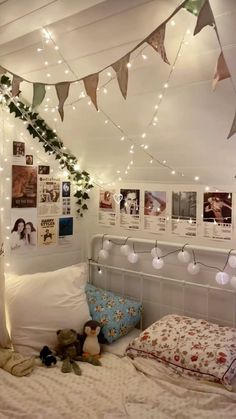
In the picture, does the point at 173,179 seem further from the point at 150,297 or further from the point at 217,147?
the point at 150,297

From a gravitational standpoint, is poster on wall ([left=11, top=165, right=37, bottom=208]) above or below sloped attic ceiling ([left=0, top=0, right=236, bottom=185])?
below

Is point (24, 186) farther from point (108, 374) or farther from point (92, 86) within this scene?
point (108, 374)

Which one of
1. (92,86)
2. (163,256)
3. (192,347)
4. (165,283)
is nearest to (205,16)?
(92,86)

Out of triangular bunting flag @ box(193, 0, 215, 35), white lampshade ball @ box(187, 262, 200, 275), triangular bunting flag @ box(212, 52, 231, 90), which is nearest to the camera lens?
triangular bunting flag @ box(193, 0, 215, 35)

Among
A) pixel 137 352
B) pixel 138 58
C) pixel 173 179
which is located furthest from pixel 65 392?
pixel 138 58

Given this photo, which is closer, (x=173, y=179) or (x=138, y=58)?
(x=138, y=58)

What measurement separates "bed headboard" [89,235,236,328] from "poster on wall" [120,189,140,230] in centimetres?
11

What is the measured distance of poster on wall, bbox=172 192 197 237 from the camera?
253 centimetres

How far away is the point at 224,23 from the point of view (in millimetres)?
1524

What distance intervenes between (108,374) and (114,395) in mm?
217

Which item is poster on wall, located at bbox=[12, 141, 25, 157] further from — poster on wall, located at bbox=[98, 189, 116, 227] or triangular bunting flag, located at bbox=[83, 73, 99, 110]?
triangular bunting flag, located at bbox=[83, 73, 99, 110]

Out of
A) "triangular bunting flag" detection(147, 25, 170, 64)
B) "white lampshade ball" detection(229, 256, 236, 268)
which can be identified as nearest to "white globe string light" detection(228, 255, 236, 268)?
"white lampshade ball" detection(229, 256, 236, 268)

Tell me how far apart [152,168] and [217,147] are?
0.55 m

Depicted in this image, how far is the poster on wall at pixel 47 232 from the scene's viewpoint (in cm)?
283
